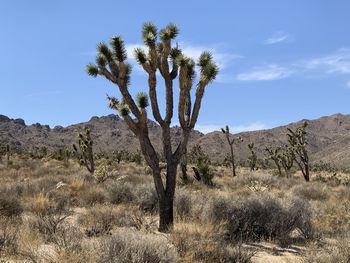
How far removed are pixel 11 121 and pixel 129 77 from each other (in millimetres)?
164345

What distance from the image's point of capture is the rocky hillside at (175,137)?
138m

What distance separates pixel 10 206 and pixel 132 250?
7167 millimetres

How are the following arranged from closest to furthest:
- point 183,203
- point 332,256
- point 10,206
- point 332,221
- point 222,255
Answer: point 332,256, point 222,255, point 10,206, point 332,221, point 183,203

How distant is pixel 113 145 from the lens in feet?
497

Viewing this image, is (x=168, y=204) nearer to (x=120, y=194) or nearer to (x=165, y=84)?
(x=165, y=84)

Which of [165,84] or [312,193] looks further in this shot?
[312,193]

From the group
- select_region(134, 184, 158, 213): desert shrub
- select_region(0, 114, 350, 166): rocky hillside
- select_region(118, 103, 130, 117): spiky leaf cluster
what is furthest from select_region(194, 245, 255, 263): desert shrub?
select_region(0, 114, 350, 166): rocky hillside

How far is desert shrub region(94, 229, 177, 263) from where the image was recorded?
6266 mm

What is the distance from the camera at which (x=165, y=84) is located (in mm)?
11797

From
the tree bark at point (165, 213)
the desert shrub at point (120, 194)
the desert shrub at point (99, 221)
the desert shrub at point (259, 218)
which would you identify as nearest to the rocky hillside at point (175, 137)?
the desert shrub at point (120, 194)

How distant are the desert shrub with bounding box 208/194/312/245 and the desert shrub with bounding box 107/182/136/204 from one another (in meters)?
5.53

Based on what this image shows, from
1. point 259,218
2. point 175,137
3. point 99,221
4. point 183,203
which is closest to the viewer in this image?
point 99,221

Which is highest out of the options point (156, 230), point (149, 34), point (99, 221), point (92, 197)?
point (149, 34)

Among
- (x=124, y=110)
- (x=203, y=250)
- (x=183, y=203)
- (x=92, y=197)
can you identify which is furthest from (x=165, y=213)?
(x=92, y=197)
